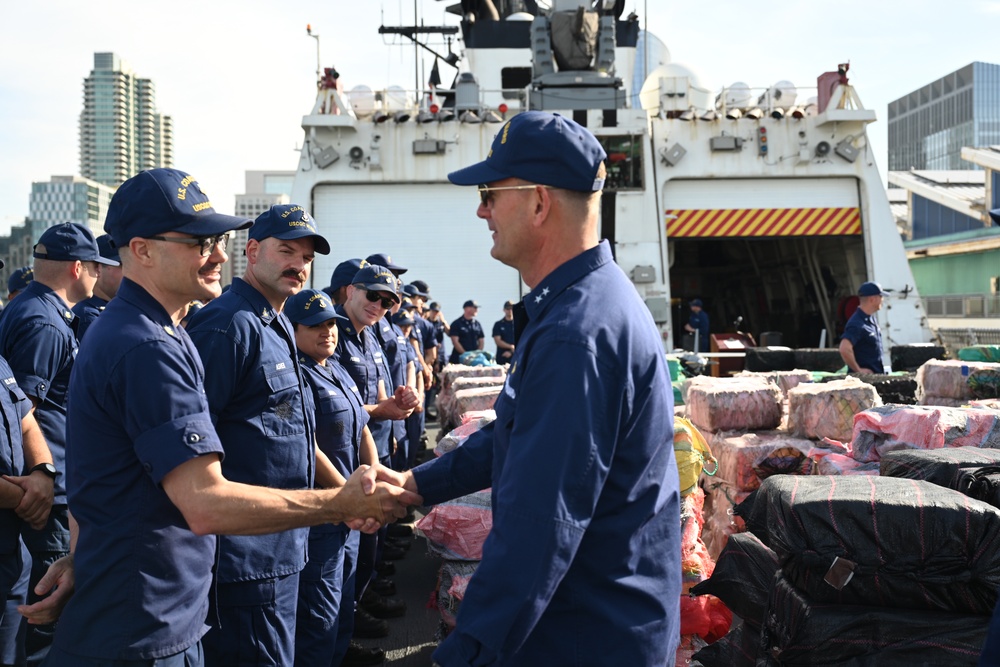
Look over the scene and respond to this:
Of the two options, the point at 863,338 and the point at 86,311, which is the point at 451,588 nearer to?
the point at 86,311

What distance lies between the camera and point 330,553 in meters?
3.64

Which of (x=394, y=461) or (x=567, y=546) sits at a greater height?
(x=567, y=546)

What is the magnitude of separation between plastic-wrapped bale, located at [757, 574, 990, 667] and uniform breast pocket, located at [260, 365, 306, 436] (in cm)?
177

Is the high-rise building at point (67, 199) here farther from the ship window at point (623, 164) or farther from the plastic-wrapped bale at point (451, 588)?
the plastic-wrapped bale at point (451, 588)

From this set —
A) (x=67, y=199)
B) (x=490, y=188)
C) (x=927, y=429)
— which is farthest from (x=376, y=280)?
(x=67, y=199)

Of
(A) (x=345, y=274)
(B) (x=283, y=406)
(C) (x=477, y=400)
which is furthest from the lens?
(C) (x=477, y=400)

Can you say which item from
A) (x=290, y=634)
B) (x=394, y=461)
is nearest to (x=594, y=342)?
(x=290, y=634)

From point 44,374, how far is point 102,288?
5.04 ft

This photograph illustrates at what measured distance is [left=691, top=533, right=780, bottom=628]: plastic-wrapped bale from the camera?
11.5 ft

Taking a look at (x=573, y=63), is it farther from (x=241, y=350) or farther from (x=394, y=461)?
(x=241, y=350)

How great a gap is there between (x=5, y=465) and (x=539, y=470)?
2.63 m

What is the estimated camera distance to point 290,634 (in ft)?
9.78

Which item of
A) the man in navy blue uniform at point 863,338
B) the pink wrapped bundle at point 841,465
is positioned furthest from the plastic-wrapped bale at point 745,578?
the man in navy blue uniform at point 863,338

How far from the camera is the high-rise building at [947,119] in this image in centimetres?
12388
